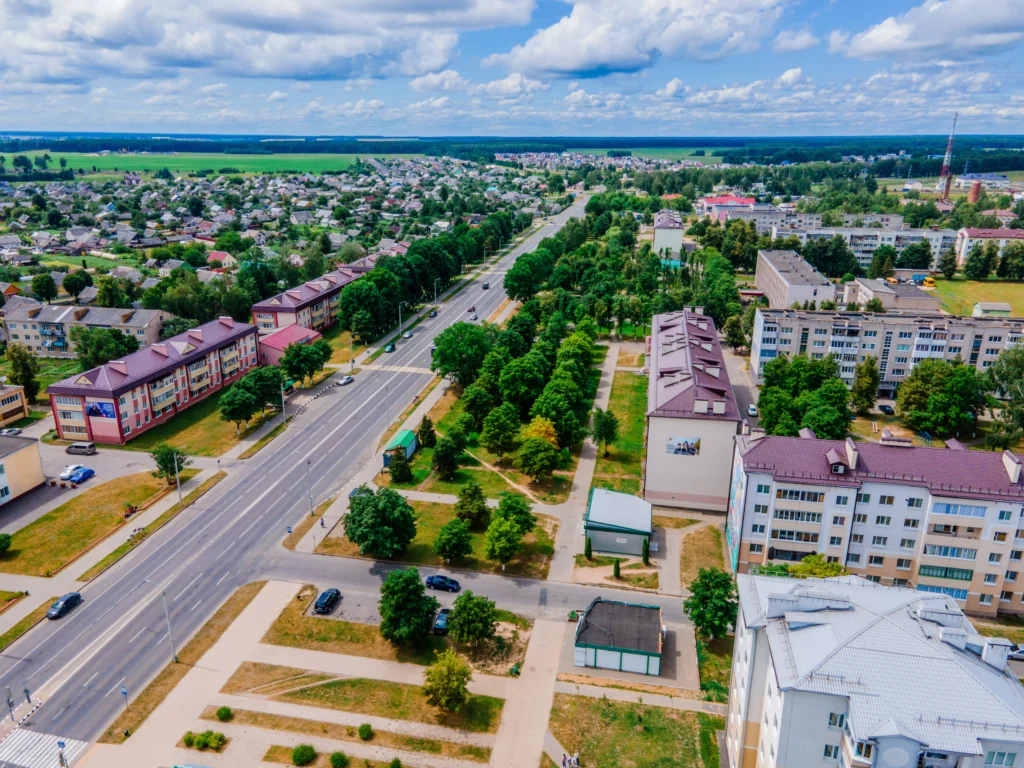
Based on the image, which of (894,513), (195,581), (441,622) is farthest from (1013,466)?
(195,581)

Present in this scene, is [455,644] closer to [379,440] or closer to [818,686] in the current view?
[818,686]

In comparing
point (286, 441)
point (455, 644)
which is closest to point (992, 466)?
point (455, 644)

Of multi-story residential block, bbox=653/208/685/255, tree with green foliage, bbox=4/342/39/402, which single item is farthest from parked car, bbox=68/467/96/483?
multi-story residential block, bbox=653/208/685/255

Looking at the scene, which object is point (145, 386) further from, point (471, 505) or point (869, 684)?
point (869, 684)

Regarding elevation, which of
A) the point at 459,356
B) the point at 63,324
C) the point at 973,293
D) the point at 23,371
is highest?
the point at 63,324

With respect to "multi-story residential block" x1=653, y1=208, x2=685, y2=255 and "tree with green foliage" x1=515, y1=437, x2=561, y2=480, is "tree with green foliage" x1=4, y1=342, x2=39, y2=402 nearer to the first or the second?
"tree with green foliage" x1=515, y1=437, x2=561, y2=480
